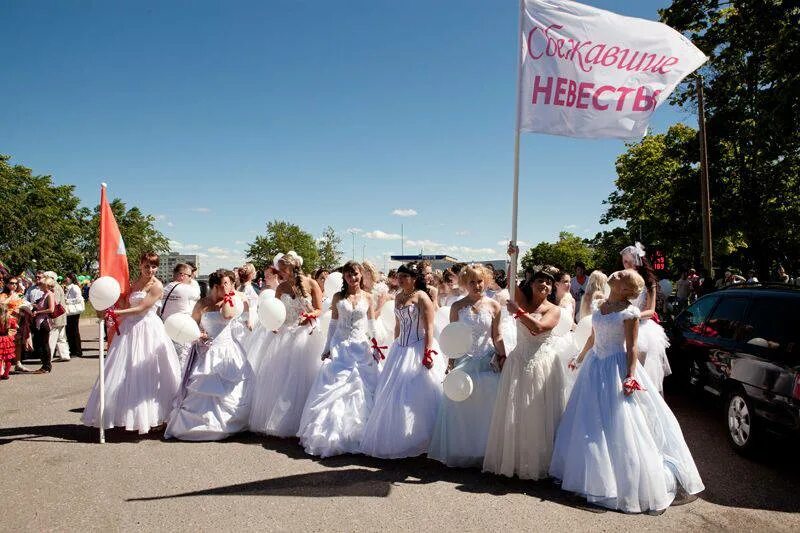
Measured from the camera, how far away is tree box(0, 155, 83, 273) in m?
43.5

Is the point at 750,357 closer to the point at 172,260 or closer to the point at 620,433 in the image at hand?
the point at 620,433

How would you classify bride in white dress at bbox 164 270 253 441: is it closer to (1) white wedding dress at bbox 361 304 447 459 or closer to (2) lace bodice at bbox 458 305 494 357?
(1) white wedding dress at bbox 361 304 447 459

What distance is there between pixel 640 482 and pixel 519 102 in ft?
11.8

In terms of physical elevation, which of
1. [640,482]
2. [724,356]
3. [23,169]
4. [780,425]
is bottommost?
[640,482]

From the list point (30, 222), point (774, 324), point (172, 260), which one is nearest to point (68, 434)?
point (774, 324)

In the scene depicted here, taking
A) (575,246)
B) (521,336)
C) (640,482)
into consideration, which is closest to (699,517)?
(640,482)

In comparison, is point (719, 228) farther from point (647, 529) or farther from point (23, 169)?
point (23, 169)

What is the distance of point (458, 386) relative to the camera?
484 cm

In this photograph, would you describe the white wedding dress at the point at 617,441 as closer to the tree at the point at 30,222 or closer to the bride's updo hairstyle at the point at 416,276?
the bride's updo hairstyle at the point at 416,276

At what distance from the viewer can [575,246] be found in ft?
364

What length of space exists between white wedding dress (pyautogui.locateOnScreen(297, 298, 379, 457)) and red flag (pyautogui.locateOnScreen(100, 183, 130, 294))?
8.81 feet

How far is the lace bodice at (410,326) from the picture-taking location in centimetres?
567

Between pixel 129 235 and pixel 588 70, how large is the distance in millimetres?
68738

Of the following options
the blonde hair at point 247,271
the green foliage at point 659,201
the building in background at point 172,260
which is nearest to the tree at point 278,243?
the building in background at point 172,260
